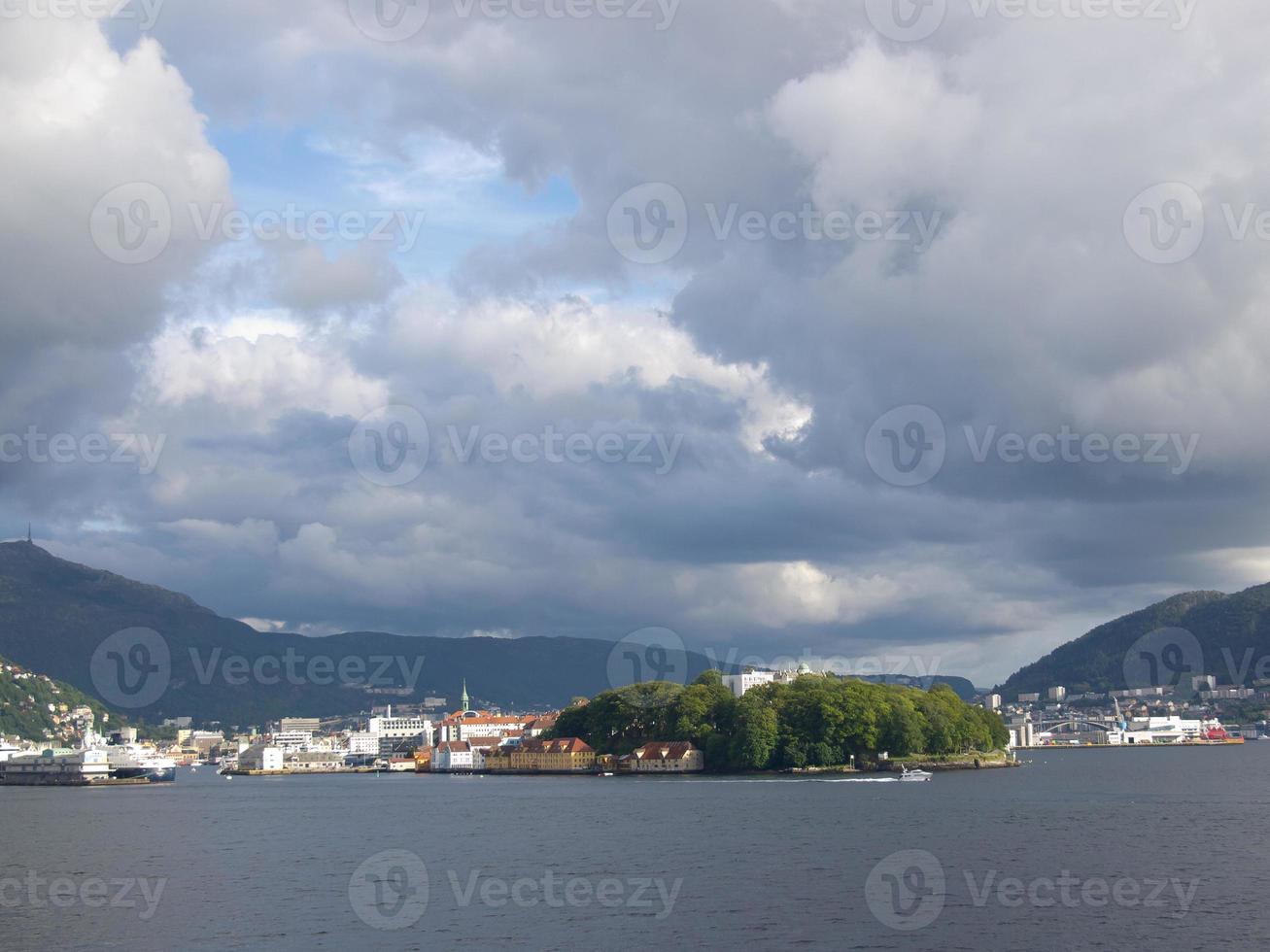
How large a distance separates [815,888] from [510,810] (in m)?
44.6

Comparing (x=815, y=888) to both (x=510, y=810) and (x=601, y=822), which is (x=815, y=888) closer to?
(x=601, y=822)

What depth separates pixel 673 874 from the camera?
47562 mm

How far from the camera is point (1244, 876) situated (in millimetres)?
45469

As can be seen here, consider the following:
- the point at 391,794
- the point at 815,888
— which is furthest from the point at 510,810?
the point at 815,888

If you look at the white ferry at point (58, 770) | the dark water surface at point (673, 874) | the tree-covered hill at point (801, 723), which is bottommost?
the dark water surface at point (673, 874)

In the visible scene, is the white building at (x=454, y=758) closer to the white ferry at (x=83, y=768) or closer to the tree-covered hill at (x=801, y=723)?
the white ferry at (x=83, y=768)

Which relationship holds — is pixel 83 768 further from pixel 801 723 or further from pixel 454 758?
pixel 801 723

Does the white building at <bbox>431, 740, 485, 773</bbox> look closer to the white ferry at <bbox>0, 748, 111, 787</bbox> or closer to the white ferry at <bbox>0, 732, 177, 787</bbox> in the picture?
the white ferry at <bbox>0, 732, 177, 787</bbox>

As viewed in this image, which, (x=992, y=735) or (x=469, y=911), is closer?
(x=469, y=911)

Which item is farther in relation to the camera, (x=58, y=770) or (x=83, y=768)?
(x=83, y=768)

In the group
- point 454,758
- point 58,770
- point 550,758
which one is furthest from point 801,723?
point 58,770

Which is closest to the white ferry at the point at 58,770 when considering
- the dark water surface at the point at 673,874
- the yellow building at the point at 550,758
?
the yellow building at the point at 550,758

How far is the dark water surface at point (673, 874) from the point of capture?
36.3 metres

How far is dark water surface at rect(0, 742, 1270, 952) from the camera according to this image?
36.3m
